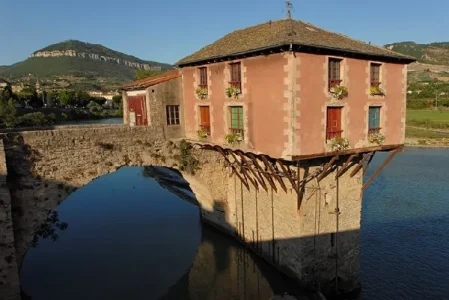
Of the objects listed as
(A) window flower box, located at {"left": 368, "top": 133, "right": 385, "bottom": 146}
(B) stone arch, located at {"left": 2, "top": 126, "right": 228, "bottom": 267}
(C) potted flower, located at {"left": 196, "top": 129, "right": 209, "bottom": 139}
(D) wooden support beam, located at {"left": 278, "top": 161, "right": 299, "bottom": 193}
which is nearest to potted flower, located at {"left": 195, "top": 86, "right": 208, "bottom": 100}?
(C) potted flower, located at {"left": 196, "top": 129, "right": 209, "bottom": 139}

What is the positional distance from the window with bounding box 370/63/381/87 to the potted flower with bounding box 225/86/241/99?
20.8 ft

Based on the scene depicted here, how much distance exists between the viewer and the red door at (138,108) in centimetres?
2085

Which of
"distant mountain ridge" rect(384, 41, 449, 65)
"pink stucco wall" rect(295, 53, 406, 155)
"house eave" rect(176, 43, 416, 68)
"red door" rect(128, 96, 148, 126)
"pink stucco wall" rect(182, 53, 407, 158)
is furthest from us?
"distant mountain ridge" rect(384, 41, 449, 65)

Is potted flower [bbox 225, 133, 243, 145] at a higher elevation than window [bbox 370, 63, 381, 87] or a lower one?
lower

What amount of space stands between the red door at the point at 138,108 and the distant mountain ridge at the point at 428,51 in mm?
181270

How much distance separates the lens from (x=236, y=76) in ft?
57.4

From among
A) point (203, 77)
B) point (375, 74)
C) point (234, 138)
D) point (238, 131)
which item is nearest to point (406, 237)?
point (375, 74)

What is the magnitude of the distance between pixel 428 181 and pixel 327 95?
28.7 m

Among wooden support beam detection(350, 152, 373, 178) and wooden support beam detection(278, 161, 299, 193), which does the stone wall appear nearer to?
wooden support beam detection(278, 161, 299, 193)

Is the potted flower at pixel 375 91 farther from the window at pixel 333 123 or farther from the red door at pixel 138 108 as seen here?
the red door at pixel 138 108

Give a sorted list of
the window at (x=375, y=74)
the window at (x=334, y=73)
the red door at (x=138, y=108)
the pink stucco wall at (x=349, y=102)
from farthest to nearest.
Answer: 1. the red door at (x=138, y=108)
2. the window at (x=375, y=74)
3. the window at (x=334, y=73)
4. the pink stucco wall at (x=349, y=102)

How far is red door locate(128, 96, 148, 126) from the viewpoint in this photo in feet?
68.4

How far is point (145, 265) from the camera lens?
20.7 meters

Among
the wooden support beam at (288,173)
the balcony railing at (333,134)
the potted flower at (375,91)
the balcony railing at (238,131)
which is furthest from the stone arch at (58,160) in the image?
the potted flower at (375,91)
